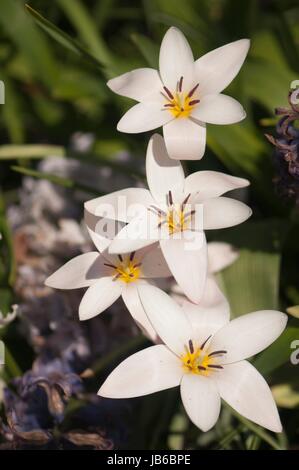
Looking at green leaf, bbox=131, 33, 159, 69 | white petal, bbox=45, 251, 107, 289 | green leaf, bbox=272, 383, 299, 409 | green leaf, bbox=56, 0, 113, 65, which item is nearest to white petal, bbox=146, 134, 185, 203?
white petal, bbox=45, 251, 107, 289

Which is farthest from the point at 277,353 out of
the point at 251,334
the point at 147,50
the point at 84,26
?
the point at 84,26

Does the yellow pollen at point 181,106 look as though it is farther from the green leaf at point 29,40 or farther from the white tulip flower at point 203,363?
the green leaf at point 29,40

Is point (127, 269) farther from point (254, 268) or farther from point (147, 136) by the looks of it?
point (147, 136)

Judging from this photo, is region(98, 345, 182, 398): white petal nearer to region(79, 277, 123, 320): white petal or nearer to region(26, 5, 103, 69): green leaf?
region(79, 277, 123, 320): white petal

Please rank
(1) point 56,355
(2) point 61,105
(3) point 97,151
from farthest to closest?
(2) point 61,105 < (3) point 97,151 < (1) point 56,355

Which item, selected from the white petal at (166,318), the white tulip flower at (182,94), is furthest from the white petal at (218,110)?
the white petal at (166,318)

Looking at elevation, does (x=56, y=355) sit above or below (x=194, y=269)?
below
